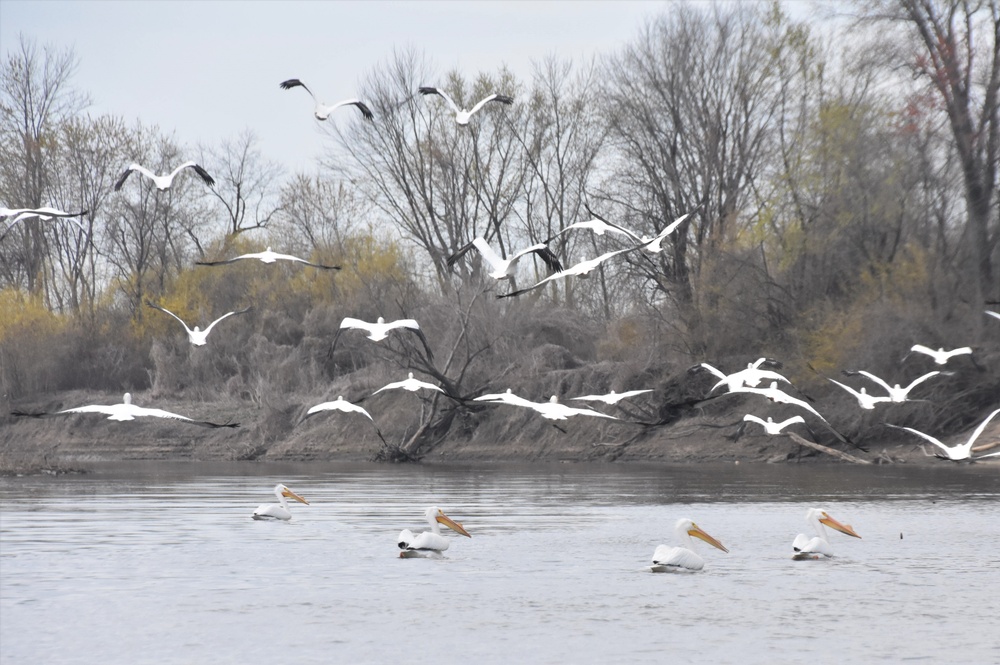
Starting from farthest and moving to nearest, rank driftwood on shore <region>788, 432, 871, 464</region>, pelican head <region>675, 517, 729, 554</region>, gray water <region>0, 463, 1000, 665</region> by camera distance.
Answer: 1. driftwood on shore <region>788, 432, 871, 464</region>
2. pelican head <region>675, 517, 729, 554</region>
3. gray water <region>0, 463, 1000, 665</region>

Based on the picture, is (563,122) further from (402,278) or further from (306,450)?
(306,450)

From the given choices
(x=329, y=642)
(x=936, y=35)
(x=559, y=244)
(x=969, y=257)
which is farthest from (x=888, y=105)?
(x=329, y=642)

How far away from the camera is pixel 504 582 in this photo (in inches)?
666

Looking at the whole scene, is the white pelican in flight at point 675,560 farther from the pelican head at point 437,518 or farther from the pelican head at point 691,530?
the pelican head at point 437,518

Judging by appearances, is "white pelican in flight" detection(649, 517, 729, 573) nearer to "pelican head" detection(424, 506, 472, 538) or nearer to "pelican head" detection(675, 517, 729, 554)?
"pelican head" detection(675, 517, 729, 554)

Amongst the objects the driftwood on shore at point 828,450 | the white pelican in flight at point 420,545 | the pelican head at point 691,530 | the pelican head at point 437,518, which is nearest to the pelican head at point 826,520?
the pelican head at point 691,530

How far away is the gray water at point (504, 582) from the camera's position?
43.0ft

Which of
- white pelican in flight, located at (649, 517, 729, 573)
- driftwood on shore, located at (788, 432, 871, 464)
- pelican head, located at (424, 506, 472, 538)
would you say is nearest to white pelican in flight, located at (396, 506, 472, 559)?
pelican head, located at (424, 506, 472, 538)

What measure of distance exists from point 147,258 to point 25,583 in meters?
50.5

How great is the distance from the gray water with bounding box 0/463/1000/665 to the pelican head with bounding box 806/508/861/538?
27 cm

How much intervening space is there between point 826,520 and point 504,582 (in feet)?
17.5

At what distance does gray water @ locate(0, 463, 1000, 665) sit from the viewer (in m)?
13.1

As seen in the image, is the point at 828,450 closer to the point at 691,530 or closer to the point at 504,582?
the point at 691,530

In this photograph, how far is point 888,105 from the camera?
1639 inches
